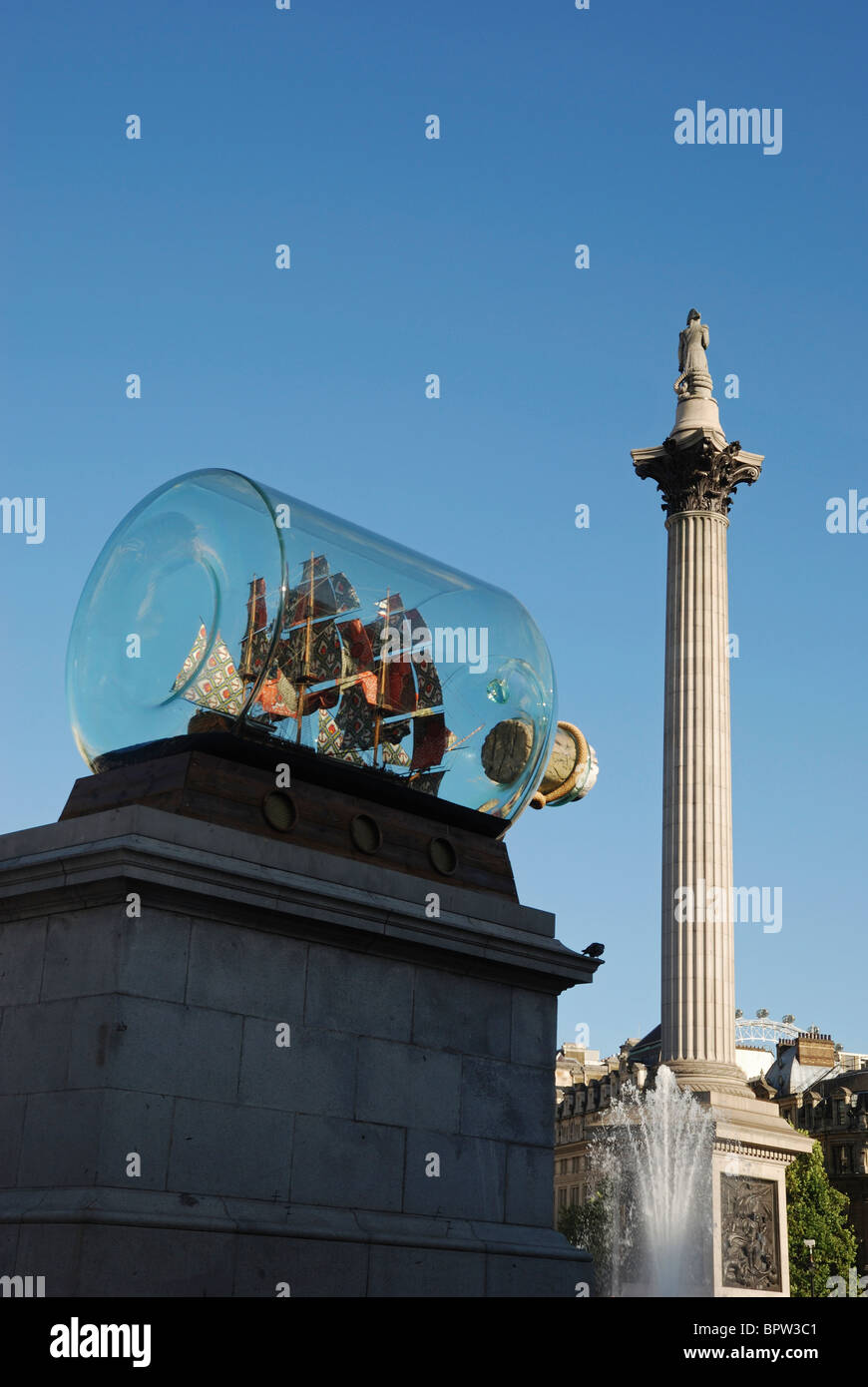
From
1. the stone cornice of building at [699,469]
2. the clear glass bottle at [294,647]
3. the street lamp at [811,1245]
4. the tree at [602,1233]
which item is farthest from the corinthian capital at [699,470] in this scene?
the clear glass bottle at [294,647]

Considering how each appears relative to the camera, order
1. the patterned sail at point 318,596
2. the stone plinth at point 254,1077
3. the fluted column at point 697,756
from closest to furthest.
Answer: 1. the stone plinth at point 254,1077
2. the patterned sail at point 318,596
3. the fluted column at point 697,756

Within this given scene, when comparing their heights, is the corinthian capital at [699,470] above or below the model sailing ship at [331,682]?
above

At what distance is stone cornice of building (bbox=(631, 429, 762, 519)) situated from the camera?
4734 cm

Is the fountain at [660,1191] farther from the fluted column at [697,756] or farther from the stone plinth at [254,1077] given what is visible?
the stone plinth at [254,1077]

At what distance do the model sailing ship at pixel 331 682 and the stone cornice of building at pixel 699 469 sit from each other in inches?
1557

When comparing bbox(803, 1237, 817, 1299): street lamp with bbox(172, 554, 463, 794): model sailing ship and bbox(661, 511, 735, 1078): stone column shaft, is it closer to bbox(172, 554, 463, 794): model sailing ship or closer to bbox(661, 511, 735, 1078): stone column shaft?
bbox(661, 511, 735, 1078): stone column shaft

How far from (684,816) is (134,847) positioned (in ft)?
127

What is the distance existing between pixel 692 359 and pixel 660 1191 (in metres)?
25.1

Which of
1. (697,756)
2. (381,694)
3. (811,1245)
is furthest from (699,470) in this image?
(381,694)

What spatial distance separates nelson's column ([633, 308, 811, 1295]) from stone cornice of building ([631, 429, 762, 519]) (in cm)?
4

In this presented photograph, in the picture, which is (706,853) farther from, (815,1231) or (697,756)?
(815,1231)

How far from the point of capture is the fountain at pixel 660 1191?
40.1m
